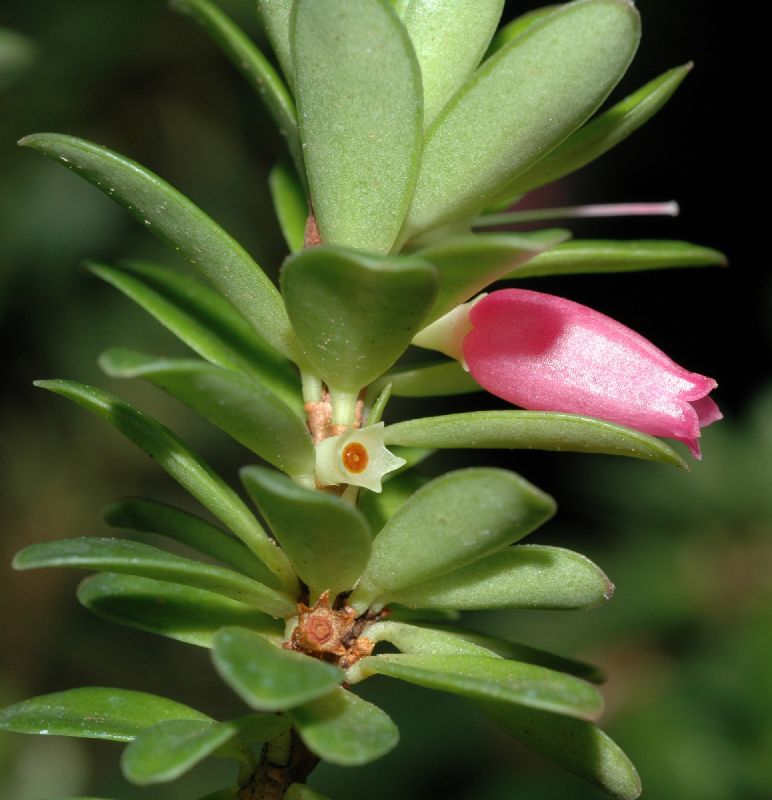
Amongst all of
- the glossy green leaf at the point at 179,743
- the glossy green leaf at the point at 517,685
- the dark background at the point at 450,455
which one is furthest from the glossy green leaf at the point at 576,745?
the dark background at the point at 450,455

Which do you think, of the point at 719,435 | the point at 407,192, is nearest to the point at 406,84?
the point at 407,192

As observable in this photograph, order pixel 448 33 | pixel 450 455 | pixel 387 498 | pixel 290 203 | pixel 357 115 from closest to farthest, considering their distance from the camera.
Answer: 1. pixel 357 115
2. pixel 448 33
3. pixel 387 498
4. pixel 290 203
5. pixel 450 455

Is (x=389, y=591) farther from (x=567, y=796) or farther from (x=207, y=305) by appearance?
(x=567, y=796)

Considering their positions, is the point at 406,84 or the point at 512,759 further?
the point at 512,759

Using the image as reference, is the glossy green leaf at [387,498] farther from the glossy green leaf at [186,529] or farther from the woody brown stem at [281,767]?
the woody brown stem at [281,767]

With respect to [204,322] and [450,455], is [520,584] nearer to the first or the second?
[204,322]

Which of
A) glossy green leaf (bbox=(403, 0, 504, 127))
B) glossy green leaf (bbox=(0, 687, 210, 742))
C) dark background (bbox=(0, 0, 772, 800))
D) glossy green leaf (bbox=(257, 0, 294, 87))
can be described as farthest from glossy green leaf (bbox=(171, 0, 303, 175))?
dark background (bbox=(0, 0, 772, 800))

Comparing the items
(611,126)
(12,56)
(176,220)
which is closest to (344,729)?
(176,220)

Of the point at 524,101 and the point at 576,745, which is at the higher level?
the point at 524,101
